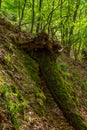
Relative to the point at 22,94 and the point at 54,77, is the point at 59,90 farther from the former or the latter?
the point at 22,94

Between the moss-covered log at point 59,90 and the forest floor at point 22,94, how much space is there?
0.19 meters

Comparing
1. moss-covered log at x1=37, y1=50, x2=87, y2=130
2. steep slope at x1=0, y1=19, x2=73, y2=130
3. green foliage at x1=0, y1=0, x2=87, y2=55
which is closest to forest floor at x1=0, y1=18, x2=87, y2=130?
steep slope at x1=0, y1=19, x2=73, y2=130

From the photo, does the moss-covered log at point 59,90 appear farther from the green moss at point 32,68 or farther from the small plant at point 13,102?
the small plant at point 13,102

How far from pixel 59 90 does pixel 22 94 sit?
83.8 inches

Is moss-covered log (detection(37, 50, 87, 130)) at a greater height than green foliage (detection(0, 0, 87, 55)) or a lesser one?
lesser

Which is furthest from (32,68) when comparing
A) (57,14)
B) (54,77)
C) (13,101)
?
(57,14)

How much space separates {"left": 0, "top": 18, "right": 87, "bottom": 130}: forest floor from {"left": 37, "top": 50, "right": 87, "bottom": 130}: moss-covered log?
0.61 feet

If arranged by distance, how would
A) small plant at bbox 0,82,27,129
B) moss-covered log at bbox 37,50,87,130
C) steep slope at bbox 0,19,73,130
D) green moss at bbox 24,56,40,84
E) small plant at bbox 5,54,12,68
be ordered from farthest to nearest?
green moss at bbox 24,56,40,84 → moss-covered log at bbox 37,50,87,130 → small plant at bbox 5,54,12,68 → steep slope at bbox 0,19,73,130 → small plant at bbox 0,82,27,129

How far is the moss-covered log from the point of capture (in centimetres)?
962

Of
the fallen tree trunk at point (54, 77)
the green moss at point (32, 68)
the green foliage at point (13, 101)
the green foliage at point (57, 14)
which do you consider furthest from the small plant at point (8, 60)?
the green foliage at point (57, 14)

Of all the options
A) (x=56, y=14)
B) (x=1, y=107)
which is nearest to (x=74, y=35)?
(x=56, y=14)

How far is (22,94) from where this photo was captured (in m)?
8.60

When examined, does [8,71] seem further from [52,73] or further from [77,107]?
[77,107]

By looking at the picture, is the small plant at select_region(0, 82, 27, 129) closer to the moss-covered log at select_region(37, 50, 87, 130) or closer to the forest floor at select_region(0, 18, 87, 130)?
the forest floor at select_region(0, 18, 87, 130)
